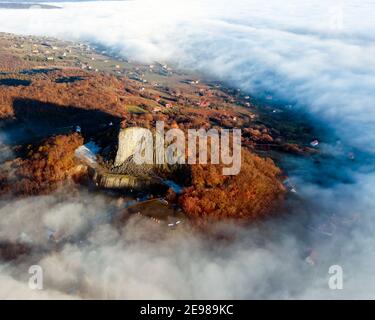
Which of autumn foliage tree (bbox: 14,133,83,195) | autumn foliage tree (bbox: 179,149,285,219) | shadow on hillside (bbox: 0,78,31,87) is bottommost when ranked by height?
autumn foliage tree (bbox: 179,149,285,219)

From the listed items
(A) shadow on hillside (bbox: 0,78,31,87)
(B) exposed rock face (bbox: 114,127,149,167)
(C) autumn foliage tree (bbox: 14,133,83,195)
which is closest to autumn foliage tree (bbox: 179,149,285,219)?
(B) exposed rock face (bbox: 114,127,149,167)

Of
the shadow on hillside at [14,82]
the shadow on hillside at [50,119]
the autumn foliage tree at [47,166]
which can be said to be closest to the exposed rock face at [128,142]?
the autumn foliage tree at [47,166]

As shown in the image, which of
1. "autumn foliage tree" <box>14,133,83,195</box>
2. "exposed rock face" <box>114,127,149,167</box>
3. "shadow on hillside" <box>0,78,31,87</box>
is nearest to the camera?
"autumn foliage tree" <box>14,133,83,195</box>

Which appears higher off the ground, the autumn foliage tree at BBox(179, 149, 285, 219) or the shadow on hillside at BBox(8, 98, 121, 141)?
the shadow on hillside at BBox(8, 98, 121, 141)

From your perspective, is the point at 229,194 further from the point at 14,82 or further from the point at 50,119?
the point at 14,82

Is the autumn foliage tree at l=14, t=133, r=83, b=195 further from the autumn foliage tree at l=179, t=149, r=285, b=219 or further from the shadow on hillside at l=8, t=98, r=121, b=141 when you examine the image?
the autumn foliage tree at l=179, t=149, r=285, b=219

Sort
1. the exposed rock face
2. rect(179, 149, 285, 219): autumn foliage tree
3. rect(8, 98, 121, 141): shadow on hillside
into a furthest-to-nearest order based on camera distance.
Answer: rect(8, 98, 121, 141): shadow on hillside → the exposed rock face → rect(179, 149, 285, 219): autumn foliage tree

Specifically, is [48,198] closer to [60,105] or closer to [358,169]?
[60,105]

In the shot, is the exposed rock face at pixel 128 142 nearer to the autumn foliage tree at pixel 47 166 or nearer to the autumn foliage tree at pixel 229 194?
the autumn foliage tree at pixel 47 166

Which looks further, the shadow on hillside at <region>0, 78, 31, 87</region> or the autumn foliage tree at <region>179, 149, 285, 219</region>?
the shadow on hillside at <region>0, 78, 31, 87</region>
